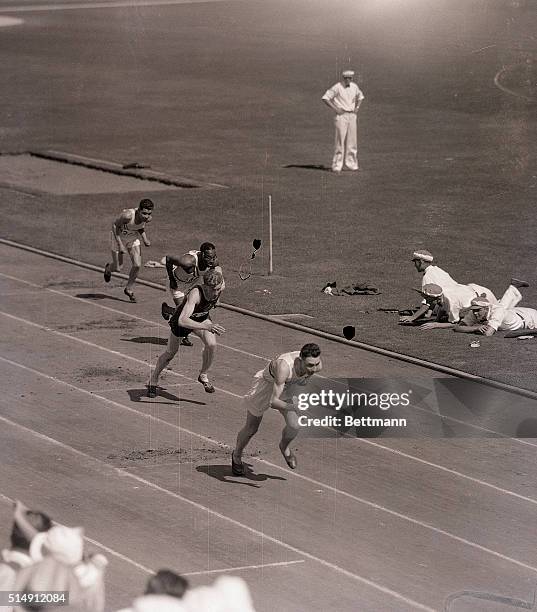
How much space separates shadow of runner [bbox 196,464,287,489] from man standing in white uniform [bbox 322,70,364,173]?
20.9m

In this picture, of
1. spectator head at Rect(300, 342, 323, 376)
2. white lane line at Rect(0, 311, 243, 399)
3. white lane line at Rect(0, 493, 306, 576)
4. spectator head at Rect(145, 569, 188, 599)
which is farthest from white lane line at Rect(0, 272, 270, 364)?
spectator head at Rect(145, 569, 188, 599)

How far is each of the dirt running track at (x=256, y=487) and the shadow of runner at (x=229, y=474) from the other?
34mm

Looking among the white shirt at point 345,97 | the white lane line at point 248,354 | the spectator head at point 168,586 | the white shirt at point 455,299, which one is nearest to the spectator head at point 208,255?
the white lane line at point 248,354

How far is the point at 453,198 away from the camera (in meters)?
34.4

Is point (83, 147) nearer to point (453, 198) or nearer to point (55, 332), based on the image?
point (453, 198)

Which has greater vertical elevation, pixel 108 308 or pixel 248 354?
pixel 108 308

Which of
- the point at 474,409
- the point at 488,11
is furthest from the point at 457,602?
the point at 488,11

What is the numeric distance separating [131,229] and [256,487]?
30.1 feet

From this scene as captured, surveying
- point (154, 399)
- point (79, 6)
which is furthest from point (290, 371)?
point (79, 6)

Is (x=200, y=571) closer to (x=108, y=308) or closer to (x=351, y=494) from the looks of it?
(x=351, y=494)

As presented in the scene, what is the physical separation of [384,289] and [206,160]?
14721mm

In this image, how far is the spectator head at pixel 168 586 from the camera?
9047 mm

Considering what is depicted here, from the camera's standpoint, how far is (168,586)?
29.8 ft

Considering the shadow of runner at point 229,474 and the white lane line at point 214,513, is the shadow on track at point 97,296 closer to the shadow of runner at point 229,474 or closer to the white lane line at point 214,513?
the white lane line at point 214,513
